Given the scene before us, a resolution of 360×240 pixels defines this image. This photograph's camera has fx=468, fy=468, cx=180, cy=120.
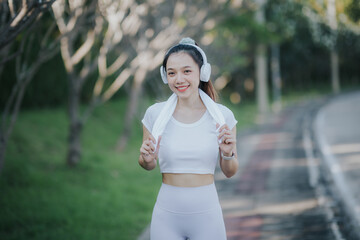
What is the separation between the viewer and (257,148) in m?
15.5

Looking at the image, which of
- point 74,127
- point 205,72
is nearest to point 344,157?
point 74,127

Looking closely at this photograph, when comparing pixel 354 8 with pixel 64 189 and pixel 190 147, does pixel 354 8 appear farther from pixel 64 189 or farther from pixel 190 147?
pixel 190 147

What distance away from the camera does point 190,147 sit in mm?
3029

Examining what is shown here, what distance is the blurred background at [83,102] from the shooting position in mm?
6703

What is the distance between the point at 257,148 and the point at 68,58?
→ 7770mm

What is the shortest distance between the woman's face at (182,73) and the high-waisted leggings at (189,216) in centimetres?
66

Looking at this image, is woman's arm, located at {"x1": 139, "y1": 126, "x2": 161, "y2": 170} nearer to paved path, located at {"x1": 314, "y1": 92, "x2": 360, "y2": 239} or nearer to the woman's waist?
the woman's waist

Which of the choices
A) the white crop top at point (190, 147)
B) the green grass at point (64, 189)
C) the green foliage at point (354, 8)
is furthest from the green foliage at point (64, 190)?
the green foliage at point (354, 8)

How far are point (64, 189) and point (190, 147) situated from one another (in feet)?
20.1

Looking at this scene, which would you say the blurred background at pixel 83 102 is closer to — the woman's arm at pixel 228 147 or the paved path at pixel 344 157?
the woman's arm at pixel 228 147

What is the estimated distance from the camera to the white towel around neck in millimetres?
3014

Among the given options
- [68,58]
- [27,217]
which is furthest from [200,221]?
[68,58]

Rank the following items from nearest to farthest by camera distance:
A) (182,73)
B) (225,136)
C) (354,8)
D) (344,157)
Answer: (225,136)
(182,73)
(344,157)
(354,8)

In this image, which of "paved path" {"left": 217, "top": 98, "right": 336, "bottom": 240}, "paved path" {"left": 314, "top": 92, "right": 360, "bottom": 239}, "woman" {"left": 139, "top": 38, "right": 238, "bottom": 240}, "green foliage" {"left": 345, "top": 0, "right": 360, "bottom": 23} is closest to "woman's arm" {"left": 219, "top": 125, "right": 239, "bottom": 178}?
"woman" {"left": 139, "top": 38, "right": 238, "bottom": 240}
